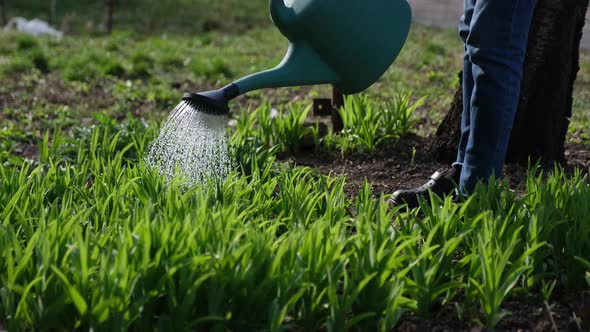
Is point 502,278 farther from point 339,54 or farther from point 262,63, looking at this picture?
point 262,63

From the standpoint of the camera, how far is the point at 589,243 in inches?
83.7

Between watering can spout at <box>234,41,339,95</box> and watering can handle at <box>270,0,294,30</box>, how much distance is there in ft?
0.25

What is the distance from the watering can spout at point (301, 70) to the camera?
229 cm

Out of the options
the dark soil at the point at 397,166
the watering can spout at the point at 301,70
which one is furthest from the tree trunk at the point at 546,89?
the watering can spout at the point at 301,70

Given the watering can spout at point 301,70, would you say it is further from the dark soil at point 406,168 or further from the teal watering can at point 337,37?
the dark soil at point 406,168

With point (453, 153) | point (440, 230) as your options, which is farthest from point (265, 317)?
point (453, 153)

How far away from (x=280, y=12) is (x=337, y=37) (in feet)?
0.57

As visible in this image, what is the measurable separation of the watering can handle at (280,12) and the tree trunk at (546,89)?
1.17 metres

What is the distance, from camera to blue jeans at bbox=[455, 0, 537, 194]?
8.02 ft

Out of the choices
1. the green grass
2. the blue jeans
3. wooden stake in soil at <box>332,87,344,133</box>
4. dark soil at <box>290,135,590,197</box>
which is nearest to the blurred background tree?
wooden stake in soil at <box>332,87,344,133</box>

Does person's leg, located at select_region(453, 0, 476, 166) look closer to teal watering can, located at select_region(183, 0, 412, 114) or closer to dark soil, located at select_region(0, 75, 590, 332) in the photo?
dark soil, located at select_region(0, 75, 590, 332)

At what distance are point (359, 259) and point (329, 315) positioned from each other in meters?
0.14

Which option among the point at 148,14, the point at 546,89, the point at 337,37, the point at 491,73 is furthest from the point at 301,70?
the point at 148,14

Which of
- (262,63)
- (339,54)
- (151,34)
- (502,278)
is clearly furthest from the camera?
(151,34)
